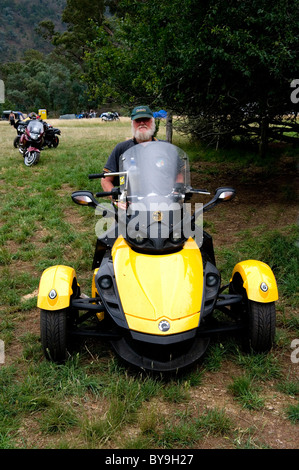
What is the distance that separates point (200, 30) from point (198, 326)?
501cm

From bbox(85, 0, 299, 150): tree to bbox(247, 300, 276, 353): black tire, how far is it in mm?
3762

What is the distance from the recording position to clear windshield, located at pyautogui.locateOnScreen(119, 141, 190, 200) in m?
3.58

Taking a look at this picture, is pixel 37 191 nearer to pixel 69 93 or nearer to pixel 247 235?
pixel 247 235

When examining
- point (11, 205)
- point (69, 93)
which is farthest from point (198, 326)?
point (69, 93)

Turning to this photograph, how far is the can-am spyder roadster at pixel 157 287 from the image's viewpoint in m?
3.10

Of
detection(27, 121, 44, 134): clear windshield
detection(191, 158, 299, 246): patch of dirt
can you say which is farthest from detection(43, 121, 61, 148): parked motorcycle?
detection(191, 158, 299, 246): patch of dirt

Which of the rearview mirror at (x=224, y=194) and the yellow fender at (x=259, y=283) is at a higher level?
the rearview mirror at (x=224, y=194)

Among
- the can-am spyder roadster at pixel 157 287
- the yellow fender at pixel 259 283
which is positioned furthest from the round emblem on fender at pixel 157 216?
the yellow fender at pixel 259 283

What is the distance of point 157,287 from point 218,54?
4.32 metres

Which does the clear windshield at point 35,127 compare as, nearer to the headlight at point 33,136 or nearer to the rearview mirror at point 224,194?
the headlight at point 33,136

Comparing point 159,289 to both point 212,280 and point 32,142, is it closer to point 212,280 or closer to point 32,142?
point 212,280

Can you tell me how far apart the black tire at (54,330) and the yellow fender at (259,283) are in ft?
4.87

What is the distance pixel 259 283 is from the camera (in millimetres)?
3523

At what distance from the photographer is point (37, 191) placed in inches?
389
